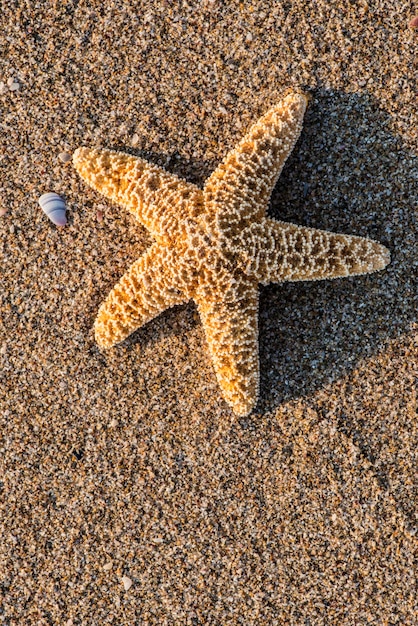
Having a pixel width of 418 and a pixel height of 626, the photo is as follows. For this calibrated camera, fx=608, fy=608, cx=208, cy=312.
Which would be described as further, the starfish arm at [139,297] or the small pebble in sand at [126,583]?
the small pebble in sand at [126,583]

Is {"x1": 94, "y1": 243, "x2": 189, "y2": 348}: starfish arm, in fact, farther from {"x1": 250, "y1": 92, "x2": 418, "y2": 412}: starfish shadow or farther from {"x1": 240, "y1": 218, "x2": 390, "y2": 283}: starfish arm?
{"x1": 250, "y1": 92, "x2": 418, "y2": 412}: starfish shadow

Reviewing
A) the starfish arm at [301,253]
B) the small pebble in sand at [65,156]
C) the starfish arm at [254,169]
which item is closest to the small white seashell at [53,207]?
the small pebble in sand at [65,156]

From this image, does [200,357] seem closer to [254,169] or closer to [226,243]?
[226,243]

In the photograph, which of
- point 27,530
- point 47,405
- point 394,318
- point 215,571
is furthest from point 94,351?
point 394,318

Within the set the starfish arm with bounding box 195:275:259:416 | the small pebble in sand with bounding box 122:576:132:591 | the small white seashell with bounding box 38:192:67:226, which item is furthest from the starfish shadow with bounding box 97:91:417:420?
the small pebble in sand with bounding box 122:576:132:591

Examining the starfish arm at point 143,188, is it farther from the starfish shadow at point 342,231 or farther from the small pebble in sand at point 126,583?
the small pebble in sand at point 126,583

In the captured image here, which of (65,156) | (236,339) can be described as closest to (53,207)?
(65,156)
